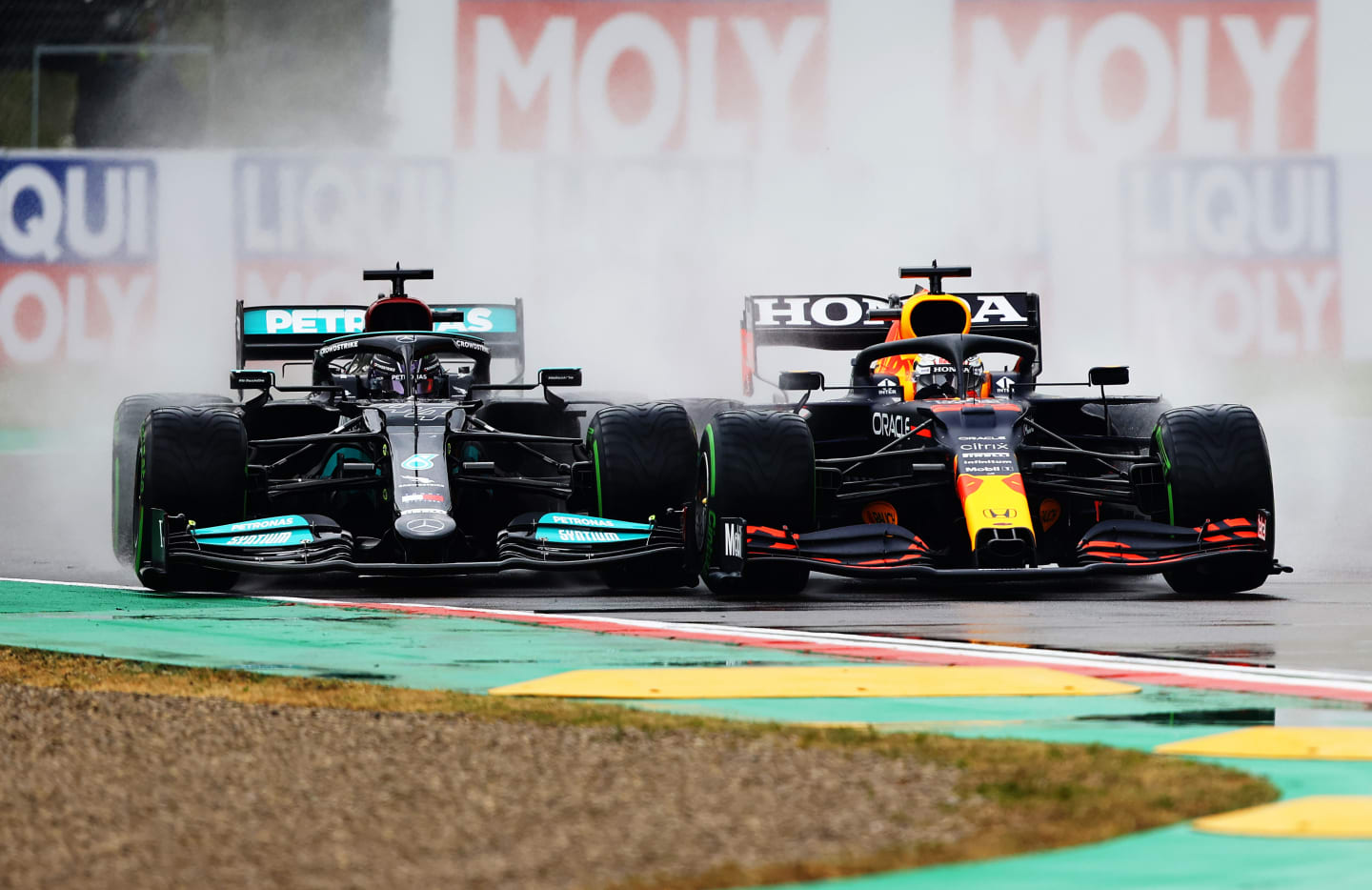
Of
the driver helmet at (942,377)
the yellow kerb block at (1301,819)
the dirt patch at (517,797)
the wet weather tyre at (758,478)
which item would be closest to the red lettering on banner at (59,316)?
the driver helmet at (942,377)

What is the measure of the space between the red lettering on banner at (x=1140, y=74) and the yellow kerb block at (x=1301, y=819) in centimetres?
2267

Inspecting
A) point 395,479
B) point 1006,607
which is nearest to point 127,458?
point 395,479

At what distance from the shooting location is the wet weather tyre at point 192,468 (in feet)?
36.4

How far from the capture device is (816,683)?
7.00m

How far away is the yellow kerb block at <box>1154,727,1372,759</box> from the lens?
550cm

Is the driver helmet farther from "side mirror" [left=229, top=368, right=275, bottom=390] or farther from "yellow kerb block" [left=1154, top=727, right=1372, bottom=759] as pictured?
"yellow kerb block" [left=1154, top=727, right=1372, bottom=759]

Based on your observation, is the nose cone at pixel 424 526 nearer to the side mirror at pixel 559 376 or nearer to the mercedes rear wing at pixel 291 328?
the side mirror at pixel 559 376

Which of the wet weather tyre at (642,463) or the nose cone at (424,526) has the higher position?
the wet weather tyre at (642,463)

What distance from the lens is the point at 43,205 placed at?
25.1 metres

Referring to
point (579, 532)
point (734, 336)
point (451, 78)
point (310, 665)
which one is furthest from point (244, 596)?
point (451, 78)

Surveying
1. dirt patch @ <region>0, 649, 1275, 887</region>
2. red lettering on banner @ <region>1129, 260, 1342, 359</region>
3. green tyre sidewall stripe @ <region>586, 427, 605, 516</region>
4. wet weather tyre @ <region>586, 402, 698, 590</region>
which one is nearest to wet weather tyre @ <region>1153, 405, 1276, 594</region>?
wet weather tyre @ <region>586, 402, 698, 590</region>

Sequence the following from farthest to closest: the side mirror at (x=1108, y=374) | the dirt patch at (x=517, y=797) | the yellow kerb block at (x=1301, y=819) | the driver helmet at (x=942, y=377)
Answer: the driver helmet at (x=942, y=377)
the side mirror at (x=1108, y=374)
the yellow kerb block at (x=1301, y=819)
the dirt patch at (x=517, y=797)

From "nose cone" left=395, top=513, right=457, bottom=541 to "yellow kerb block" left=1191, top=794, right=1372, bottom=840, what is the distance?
21.7ft

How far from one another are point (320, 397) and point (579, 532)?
2.58 meters
